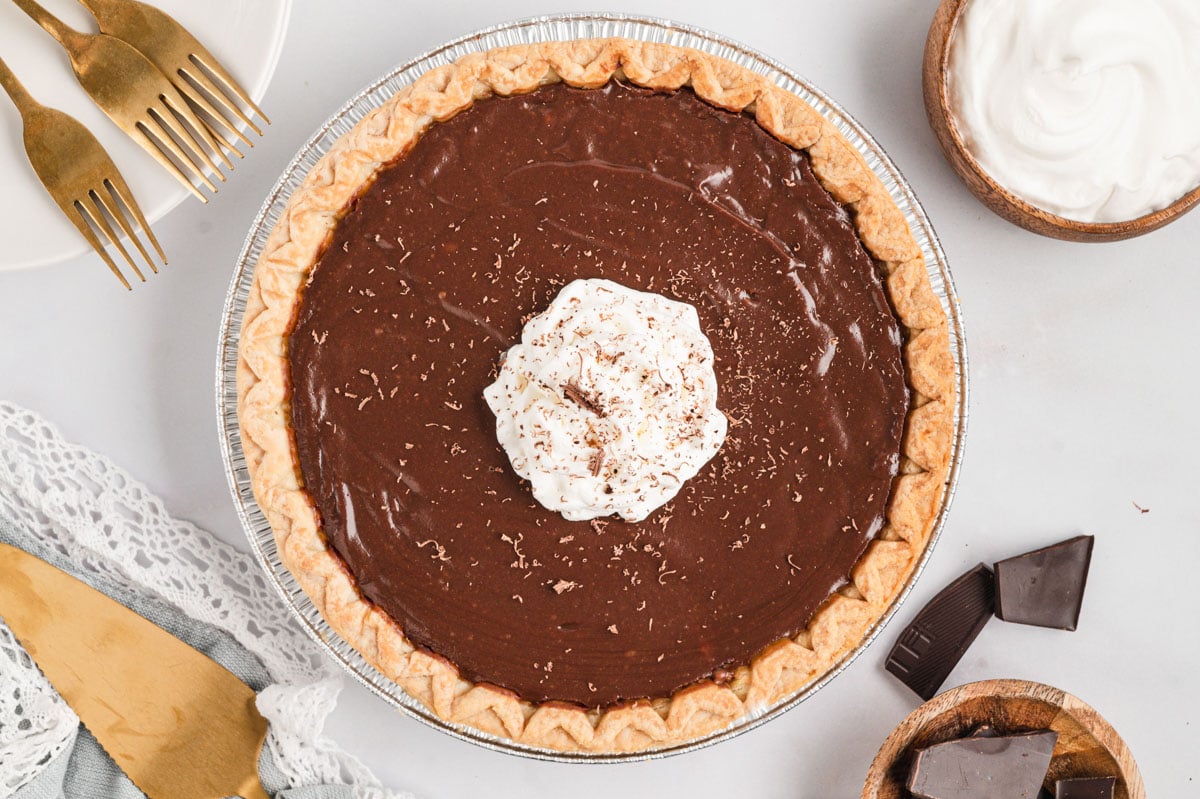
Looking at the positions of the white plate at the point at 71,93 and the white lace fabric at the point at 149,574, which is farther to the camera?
the white lace fabric at the point at 149,574

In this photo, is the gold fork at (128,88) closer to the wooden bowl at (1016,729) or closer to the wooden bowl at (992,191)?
the wooden bowl at (992,191)

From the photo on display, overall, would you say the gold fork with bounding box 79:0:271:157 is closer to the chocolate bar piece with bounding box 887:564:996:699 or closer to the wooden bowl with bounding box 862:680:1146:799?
the chocolate bar piece with bounding box 887:564:996:699

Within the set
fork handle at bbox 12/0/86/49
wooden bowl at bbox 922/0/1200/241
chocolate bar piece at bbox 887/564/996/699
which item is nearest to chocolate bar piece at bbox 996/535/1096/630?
chocolate bar piece at bbox 887/564/996/699

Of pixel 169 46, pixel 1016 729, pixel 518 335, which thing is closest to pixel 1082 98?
pixel 518 335

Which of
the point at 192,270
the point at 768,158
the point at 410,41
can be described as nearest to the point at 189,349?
the point at 192,270

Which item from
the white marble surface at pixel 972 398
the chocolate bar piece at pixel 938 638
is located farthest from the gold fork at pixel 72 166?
the chocolate bar piece at pixel 938 638

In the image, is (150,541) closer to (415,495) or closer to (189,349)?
(189,349)
